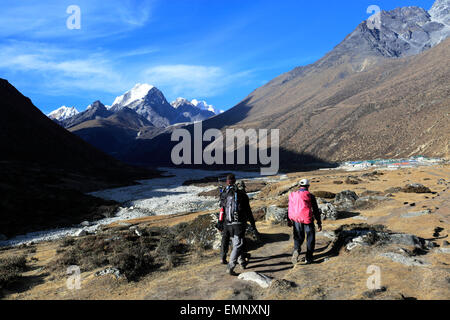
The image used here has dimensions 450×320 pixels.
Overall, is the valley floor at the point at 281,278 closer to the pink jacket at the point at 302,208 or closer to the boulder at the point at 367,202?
the pink jacket at the point at 302,208

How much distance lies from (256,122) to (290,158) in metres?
55.8

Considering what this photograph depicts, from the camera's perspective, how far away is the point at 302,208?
7.25 m

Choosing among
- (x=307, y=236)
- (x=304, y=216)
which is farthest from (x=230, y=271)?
(x=304, y=216)

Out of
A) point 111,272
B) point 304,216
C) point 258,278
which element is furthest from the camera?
point 111,272

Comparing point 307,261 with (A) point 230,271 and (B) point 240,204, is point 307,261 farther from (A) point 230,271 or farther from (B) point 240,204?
(B) point 240,204

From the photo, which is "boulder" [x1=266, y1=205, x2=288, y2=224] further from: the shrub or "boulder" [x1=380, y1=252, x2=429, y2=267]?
the shrub

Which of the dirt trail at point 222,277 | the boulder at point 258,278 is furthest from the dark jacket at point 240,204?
the dirt trail at point 222,277

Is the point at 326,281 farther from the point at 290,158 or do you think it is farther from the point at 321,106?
the point at 321,106

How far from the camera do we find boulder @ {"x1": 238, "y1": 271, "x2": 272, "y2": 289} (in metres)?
6.19

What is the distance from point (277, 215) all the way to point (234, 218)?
746 centimetres

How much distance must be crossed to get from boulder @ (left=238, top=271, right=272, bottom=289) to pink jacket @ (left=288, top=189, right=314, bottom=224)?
1837 mm

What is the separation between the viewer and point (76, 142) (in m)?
90.2

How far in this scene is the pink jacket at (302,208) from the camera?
721 centimetres

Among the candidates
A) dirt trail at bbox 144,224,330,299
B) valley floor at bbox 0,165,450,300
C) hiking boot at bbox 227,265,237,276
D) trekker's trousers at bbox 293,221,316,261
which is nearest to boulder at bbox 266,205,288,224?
valley floor at bbox 0,165,450,300
